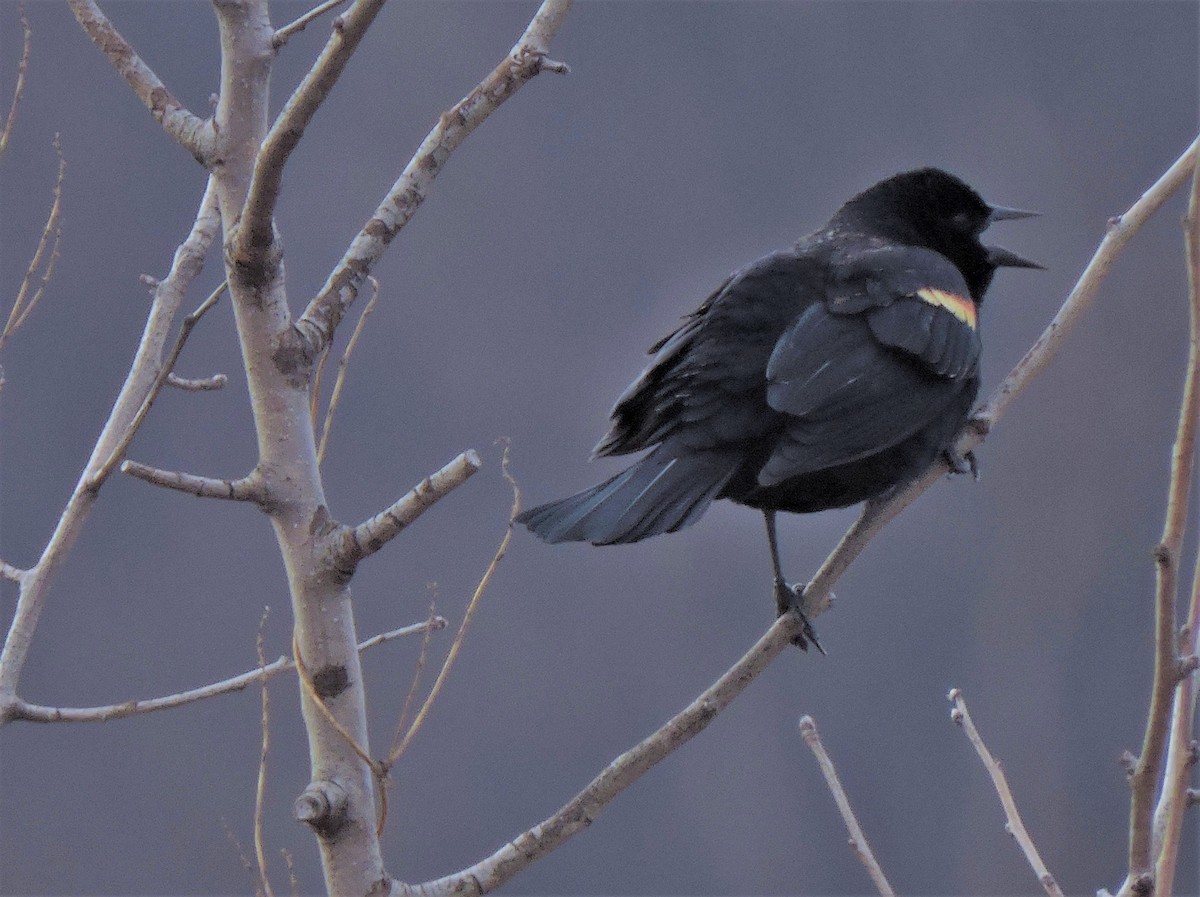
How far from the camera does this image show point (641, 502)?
129 centimetres

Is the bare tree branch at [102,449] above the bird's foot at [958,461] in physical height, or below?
above

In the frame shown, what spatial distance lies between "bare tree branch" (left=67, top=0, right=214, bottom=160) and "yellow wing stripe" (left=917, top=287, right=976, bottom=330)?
94cm

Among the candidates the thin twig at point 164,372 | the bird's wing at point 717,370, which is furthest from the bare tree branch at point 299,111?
the bird's wing at point 717,370

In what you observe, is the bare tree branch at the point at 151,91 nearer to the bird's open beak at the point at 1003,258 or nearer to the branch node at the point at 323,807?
the branch node at the point at 323,807

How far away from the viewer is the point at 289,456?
3.28 ft

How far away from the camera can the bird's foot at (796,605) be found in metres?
1.40

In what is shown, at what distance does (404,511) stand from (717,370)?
65cm

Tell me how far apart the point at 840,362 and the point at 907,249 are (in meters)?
0.29

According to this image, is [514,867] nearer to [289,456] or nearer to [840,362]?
[289,456]

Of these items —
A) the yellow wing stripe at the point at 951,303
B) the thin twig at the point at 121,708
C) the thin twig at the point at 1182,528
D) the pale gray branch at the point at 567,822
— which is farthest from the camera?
the yellow wing stripe at the point at 951,303

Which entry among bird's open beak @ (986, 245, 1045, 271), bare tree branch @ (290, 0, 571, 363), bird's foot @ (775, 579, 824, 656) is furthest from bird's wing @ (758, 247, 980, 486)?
bare tree branch @ (290, 0, 571, 363)

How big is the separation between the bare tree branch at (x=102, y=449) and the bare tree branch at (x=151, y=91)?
3.0 inches

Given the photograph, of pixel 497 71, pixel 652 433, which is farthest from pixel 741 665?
pixel 497 71

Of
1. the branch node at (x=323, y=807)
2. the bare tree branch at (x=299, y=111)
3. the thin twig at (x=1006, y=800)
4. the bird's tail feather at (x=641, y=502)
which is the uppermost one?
the bare tree branch at (x=299, y=111)
